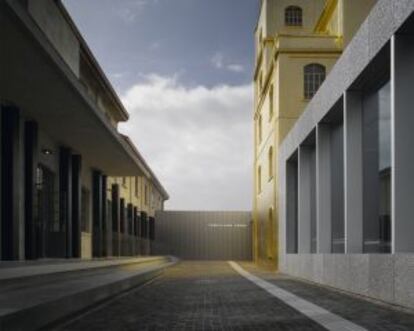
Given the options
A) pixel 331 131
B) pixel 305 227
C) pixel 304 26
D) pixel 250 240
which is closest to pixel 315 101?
pixel 331 131

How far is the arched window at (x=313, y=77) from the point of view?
3133 centimetres

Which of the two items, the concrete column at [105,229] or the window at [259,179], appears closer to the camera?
the concrete column at [105,229]

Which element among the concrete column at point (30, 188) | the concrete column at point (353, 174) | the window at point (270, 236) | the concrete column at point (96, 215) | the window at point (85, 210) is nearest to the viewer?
the concrete column at point (353, 174)

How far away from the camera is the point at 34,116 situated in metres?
18.3

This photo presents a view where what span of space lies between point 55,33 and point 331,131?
340 inches

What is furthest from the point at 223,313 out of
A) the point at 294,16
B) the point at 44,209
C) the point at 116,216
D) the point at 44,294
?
the point at 294,16

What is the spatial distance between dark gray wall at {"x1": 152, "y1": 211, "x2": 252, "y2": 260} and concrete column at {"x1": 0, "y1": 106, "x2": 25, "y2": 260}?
3779cm

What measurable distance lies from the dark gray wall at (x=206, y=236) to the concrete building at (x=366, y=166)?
30.0 m

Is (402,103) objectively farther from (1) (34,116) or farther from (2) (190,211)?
(2) (190,211)

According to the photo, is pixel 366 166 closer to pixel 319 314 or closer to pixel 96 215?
pixel 319 314

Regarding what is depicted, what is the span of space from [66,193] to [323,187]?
8441 mm

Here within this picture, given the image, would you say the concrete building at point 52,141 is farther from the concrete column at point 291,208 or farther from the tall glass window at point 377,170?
the tall glass window at point 377,170

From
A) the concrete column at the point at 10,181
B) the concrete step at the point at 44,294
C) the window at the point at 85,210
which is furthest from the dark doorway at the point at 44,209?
the window at the point at 85,210

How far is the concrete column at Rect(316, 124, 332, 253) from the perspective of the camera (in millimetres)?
19031
